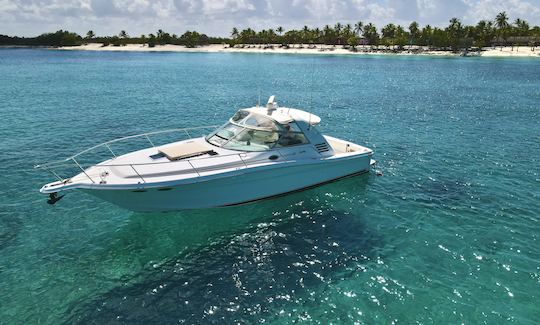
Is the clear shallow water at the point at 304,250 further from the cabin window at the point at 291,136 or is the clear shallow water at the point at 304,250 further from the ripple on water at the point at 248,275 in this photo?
the cabin window at the point at 291,136

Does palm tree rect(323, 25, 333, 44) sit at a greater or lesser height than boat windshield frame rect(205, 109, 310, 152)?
greater

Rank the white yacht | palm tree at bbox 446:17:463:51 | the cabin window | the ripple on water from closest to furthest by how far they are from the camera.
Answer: the ripple on water, the white yacht, the cabin window, palm tree at bbox 446:17:463:51

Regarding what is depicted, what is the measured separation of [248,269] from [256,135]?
565 cm

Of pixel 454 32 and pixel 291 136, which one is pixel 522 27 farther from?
pixel 291 136

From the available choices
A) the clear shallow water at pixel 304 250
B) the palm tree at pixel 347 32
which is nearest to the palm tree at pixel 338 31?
the palm tree at pixel 347 32

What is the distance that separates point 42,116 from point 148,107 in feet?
30.3

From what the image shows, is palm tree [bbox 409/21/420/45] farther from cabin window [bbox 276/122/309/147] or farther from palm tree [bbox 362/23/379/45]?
cabin window [bbox 276/122/309/147]

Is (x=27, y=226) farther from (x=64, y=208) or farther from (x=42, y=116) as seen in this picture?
(x=42, y=116)

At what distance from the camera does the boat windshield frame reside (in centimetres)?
1424

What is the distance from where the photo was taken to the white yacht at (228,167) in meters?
11.6

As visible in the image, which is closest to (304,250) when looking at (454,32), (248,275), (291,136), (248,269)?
(248,269)

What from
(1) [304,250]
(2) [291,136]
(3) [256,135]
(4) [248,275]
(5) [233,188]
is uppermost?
(3) [256,135]

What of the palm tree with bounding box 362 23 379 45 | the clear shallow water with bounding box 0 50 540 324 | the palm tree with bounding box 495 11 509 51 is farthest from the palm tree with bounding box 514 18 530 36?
the clear shallow water with bounding box 0 50 540 324

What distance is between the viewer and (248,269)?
35.0 feet
